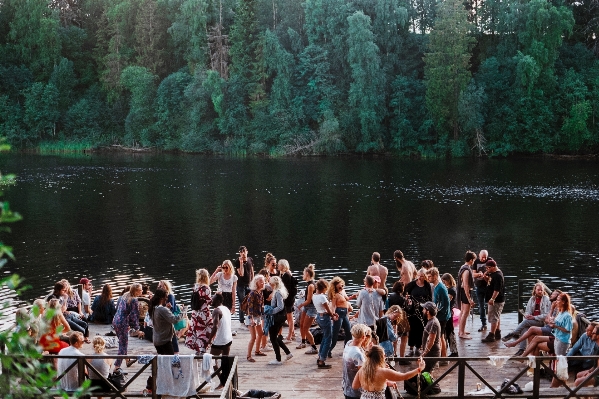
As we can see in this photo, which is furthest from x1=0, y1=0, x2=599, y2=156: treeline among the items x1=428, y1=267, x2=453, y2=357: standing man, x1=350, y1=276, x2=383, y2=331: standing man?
x1=350, y1=276, x2=383, y2=331: standing man

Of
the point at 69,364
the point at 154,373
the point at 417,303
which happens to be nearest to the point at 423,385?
the point at 417,303

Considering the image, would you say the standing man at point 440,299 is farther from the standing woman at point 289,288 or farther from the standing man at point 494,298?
the standing woman at point 289,288

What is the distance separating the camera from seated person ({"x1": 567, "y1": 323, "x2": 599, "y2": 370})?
10.6 m

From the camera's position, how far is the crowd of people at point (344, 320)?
10.8m

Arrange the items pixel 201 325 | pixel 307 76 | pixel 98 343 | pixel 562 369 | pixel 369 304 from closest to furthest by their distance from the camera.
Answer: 1. pixel 98 343
2. pixel 562 369
3. pixel 201 325
4. pixel 369 304
5. pixel 307 76

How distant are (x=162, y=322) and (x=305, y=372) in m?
2.46

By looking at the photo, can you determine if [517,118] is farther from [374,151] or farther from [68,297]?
[68,297]

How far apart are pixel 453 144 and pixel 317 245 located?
39.7m

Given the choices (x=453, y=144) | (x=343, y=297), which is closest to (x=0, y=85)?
(x=453, y=144)

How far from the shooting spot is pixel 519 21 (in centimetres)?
6631

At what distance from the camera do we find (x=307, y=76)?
72.8 meters

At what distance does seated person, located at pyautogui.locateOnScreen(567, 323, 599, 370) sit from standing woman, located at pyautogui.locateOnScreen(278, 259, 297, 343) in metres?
4.79

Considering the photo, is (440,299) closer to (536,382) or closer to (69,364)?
(536,382)

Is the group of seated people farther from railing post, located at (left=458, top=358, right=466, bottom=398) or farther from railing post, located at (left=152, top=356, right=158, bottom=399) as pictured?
railing post, located at (left=152, top=356, right=158, bottom=399)
